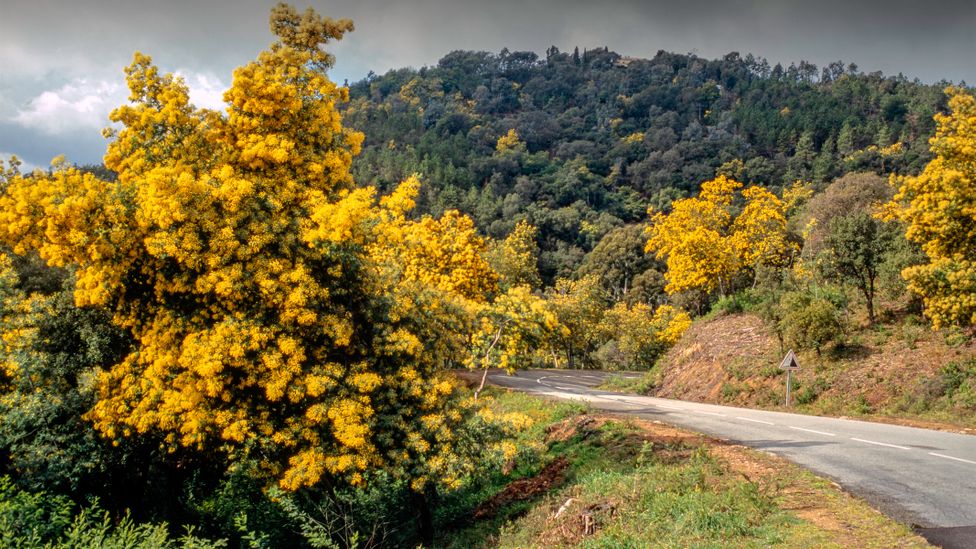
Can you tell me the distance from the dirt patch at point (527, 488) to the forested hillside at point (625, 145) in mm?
69943

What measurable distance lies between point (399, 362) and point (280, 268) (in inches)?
107

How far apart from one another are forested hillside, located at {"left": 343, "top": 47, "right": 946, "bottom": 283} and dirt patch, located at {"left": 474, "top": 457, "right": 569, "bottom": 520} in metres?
69.9

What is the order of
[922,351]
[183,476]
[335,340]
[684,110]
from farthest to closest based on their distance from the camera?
[684,110] < [922,351] < [183,476] < [335,340]

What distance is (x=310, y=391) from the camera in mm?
9555

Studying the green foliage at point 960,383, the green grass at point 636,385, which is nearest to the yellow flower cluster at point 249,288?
the green foliage at point 960,383

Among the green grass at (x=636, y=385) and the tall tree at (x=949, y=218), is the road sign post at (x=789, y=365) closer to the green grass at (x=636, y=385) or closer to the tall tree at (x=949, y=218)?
the tall tree at (x=949, y=218)

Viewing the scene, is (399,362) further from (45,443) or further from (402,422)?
(45,443)

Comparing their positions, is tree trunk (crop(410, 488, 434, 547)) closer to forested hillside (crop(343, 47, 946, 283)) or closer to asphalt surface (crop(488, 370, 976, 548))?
asphalt surface (crop(488, 370, 976, 548))

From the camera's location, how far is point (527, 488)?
485 inches

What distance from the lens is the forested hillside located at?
98.1 m

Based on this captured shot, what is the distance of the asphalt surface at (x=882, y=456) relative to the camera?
7.03 meters

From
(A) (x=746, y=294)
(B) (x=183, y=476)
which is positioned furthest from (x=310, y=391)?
(A) (x=746, y=294)

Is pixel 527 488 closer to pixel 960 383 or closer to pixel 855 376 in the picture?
pixel 855 376

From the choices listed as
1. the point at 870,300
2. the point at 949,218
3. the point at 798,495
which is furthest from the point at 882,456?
the point at 870,300
